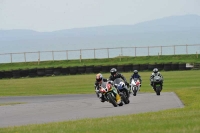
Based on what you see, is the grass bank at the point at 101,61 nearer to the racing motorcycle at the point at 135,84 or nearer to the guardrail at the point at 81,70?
the guardrail at the point at 81,70

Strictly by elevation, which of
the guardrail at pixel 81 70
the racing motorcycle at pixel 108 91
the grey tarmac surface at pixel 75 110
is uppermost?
the racing motorcycle at pixel 108 91

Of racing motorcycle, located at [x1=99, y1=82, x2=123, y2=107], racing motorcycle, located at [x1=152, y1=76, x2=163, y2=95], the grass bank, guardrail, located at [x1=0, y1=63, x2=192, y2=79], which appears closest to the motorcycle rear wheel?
racing motorcycle, located at [x1=99, y1=82, x2=123, y2=107]

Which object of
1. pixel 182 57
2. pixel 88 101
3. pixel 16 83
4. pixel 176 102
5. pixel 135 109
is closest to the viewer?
pixel 135 109

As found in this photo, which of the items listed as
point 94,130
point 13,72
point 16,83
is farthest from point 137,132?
point 13,72

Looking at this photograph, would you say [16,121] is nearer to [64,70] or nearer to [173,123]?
[173,123]

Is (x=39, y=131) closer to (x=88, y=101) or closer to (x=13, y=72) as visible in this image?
(x=88, y=101)

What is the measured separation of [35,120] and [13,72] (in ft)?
122

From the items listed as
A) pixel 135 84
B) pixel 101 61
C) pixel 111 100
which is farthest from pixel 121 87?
pixel 101 61

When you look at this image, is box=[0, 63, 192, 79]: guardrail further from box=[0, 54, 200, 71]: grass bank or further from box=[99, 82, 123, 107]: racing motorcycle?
→ box=[99, 82, 123, 107]: racing motorcycle

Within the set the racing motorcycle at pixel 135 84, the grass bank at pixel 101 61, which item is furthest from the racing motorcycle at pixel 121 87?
the grass bank at pixel 101 61

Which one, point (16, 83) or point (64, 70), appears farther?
point (64, 70)

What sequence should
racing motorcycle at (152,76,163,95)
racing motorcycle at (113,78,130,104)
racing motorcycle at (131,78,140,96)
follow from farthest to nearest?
racing motorcycle at (131,78,140,96) → racing motorcycle at (152,76,163,95) → racing motorcycle at (113,78,130,104)

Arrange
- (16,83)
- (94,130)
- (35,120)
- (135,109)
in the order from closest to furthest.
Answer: (94,130)
(35,120)
(135,109)
(16,83)

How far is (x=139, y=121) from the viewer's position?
17094 millimetres
